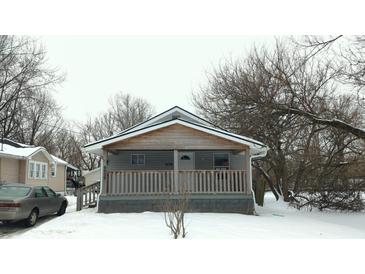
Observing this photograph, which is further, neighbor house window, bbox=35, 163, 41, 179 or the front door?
neighbor house window, bbox=35, 163, 41, 179

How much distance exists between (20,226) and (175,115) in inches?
358

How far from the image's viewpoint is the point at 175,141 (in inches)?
520

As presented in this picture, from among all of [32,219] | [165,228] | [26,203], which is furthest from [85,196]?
[165,228]

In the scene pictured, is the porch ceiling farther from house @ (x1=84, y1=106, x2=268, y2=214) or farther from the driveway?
the driveway

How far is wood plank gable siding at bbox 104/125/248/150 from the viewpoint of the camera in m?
13.2

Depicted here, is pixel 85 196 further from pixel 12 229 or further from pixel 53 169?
pixel 53 169

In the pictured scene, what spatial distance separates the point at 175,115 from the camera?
54.5ft

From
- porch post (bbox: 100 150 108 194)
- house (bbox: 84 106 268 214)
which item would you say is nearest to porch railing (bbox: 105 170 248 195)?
house (bbox: 84 106 268 214)

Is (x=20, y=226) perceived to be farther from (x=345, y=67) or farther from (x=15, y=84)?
(x=15, y=84)

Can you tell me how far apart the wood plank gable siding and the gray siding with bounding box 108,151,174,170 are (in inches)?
117

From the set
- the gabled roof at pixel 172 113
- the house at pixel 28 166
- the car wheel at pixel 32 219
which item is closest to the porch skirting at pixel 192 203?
the car wheel at pixel 32 219

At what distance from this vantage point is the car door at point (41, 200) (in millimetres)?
11238

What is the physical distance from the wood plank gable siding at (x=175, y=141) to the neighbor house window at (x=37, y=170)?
13.1m

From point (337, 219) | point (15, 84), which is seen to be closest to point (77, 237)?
point (337, 219)
